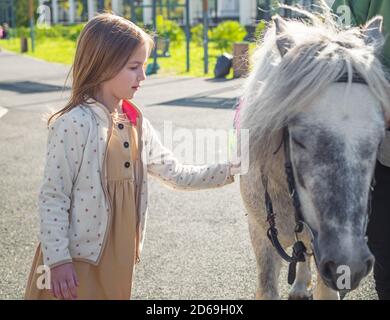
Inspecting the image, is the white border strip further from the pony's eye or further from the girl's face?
the pony's eye

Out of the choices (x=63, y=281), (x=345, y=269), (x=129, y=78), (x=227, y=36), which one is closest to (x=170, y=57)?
(x=227, y=36)

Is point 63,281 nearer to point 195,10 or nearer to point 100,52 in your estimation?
point 100,52

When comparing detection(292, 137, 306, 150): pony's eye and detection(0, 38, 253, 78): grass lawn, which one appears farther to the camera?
detection(0, 38, 253, 78): grass lawn

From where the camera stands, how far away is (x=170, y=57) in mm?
21938

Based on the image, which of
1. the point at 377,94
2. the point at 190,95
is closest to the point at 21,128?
the point at 190,95

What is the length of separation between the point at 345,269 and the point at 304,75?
2.23ft

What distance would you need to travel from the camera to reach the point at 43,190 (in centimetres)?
213

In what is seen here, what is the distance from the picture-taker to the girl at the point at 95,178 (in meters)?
2.12

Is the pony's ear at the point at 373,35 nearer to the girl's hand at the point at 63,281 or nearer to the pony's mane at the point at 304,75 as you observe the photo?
the pony's mane at the point at 304,75

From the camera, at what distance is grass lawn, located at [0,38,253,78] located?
18.1 metres

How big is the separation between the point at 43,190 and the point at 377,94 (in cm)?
130

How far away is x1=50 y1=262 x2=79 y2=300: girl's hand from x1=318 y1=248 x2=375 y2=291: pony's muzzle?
956mm

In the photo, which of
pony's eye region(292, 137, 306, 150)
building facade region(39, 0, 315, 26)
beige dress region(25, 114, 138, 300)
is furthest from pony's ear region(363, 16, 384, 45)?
building facade region(39, 0, 315, 26)
